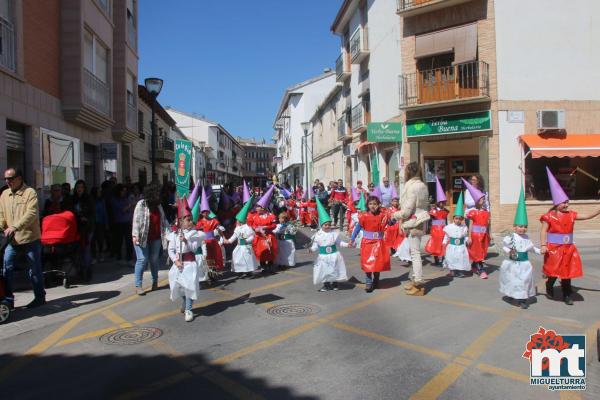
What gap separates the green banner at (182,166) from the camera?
12.7 metres

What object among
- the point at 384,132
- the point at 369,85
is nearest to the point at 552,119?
the point at 384,132

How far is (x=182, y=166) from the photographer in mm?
12883

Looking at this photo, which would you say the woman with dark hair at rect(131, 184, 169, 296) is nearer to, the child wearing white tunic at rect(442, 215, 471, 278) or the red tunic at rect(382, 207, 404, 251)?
the red tunic at rect(382, 207, 404, 251)

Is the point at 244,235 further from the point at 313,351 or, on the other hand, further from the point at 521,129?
the point at 521,129

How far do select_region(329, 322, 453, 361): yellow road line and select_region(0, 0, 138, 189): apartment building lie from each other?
7962 millimetres

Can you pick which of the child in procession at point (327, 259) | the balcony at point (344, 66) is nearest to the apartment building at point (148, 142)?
the balcony at point (344, 66)

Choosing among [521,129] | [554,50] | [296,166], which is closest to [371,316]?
[521,129]

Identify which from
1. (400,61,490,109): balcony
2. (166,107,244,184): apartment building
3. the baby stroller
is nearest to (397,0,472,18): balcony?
(400,61,490,109): balcony

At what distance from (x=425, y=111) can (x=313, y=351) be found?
44.9ft

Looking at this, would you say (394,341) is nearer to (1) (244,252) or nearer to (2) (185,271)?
(2) (185,271)

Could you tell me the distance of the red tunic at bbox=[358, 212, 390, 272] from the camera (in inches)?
284

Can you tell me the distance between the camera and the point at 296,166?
4712cm

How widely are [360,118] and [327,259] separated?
1580 cm

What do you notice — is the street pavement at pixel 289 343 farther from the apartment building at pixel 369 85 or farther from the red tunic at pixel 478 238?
the apartment building at pixel 369 85
